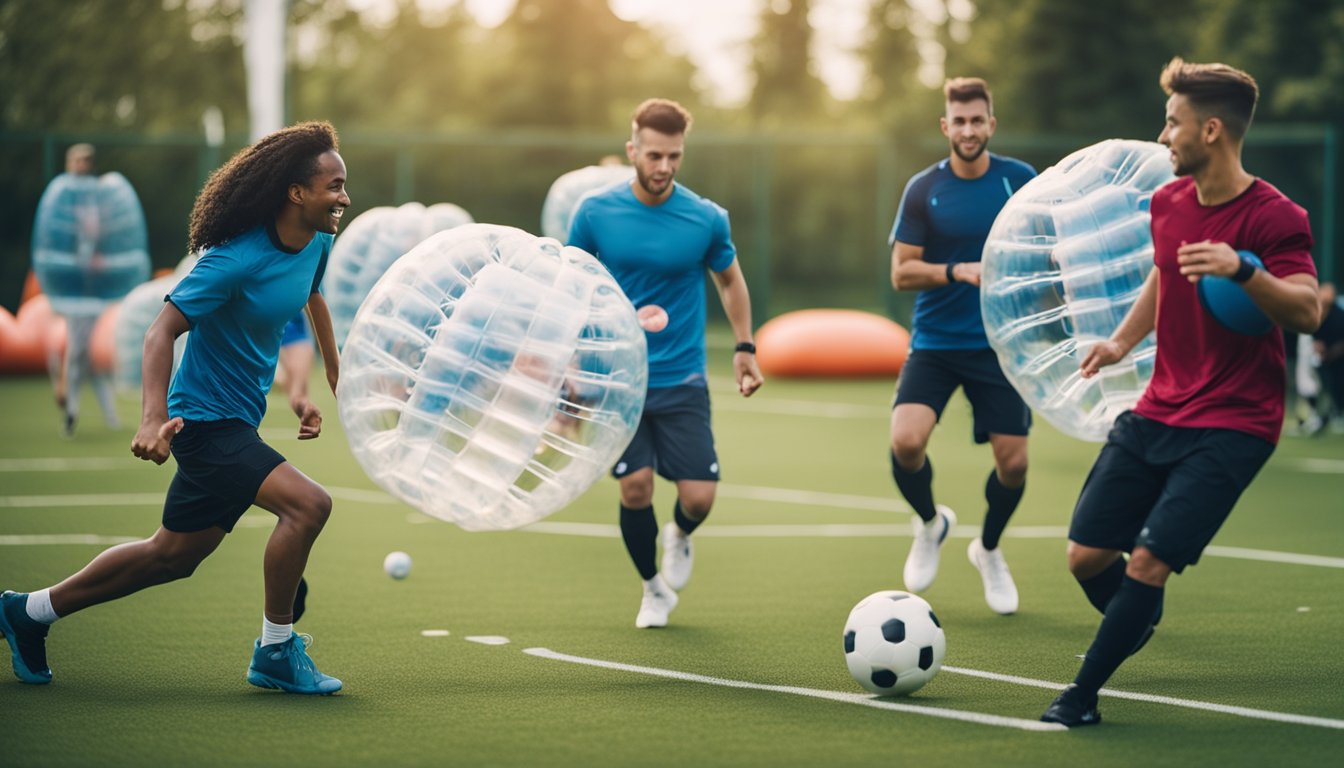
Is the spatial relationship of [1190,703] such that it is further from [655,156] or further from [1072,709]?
[655,156]

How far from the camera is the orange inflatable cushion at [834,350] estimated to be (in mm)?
21078

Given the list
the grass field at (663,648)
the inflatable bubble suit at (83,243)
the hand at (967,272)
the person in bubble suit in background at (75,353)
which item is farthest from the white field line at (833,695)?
the inflatable bubble suit at (83,243)

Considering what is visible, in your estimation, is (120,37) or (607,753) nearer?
(607,753)

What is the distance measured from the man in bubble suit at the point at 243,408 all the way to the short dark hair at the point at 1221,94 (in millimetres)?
3042

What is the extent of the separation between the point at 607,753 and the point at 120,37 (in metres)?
40.8

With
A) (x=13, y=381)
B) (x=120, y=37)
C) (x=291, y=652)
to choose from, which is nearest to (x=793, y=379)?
(x=13, y=381)

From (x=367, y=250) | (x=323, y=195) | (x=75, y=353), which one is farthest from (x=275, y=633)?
(x=75, y=353)

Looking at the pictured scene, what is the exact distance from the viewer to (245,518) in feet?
35.1

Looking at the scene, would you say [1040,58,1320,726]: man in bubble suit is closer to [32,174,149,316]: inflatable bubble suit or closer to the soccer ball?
the soccer ball

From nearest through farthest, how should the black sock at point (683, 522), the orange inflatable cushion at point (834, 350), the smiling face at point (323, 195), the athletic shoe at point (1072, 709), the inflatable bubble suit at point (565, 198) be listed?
the athletic shoe at point (1072, 709) → the smiling face at point (323, 195) → the black sock at point (683, 522) → the inflatable bubble suit at point (565, 198) → the orange inflatable cushion at point (834, 350)

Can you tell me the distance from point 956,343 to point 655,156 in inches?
74.7

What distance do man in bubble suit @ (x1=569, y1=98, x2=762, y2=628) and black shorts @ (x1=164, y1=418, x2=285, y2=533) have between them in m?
2.06

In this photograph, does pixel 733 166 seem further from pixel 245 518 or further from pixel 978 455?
pixel 245 518

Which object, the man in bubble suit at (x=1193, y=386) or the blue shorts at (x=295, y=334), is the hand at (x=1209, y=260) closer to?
the man in bubble suit at (x=1193, y=386)
